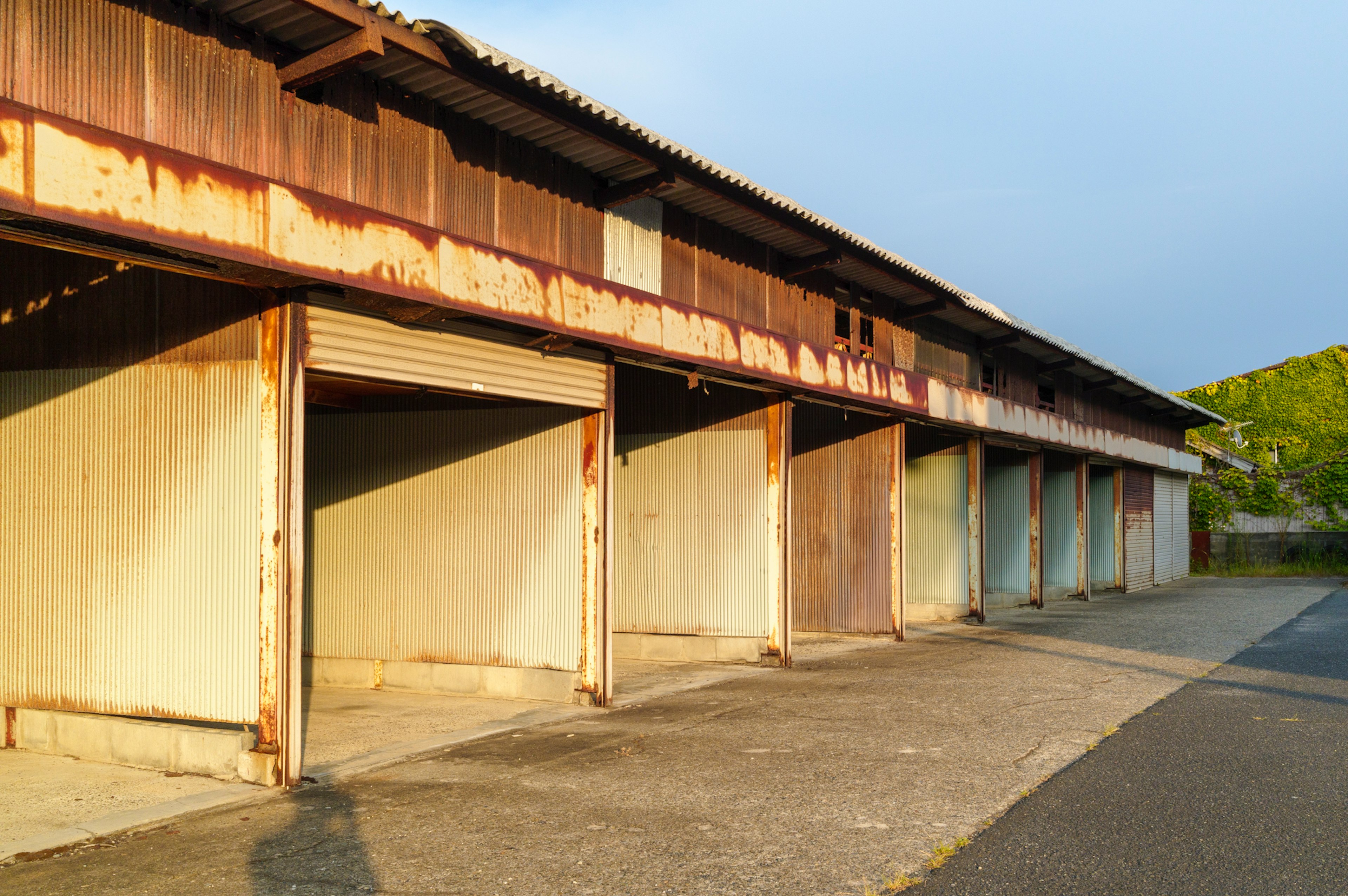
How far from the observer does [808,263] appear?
13672 millimetres

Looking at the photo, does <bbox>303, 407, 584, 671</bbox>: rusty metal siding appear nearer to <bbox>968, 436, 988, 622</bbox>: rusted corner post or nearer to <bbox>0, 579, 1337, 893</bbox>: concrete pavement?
<bbox>0, 579, 1337, 893</bbox>: concrete pavement

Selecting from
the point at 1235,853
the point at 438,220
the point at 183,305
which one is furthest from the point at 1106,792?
the point at 183,305

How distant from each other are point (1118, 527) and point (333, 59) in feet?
86.4

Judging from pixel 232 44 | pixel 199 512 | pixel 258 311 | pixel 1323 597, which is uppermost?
pixel 232 44

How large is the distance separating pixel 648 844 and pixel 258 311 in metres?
4.38

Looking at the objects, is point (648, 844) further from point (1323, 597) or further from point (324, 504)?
point (1323, 597)

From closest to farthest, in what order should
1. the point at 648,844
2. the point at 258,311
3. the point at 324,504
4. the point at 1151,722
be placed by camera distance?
1. the point at 648,844
2. the point at 258,311
3. the point at 1151,722
4. the point at 324,504

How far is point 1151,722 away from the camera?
9.29 meters

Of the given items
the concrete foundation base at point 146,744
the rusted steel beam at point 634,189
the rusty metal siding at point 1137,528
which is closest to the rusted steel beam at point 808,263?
the rusted steel beam at point 634,189

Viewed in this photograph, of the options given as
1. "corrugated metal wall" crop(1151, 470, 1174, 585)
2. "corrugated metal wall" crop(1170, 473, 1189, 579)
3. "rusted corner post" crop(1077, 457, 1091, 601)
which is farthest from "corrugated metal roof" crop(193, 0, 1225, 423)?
"corrugated metal wall" crop(1170, 473, 1189, 579)

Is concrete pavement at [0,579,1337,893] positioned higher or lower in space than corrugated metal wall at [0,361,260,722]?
lower

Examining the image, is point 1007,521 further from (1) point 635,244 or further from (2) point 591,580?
(2) point 591,580

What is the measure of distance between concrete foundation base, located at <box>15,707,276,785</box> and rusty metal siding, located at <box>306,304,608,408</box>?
266 centimetres

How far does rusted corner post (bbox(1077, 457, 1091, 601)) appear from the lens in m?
25.6
